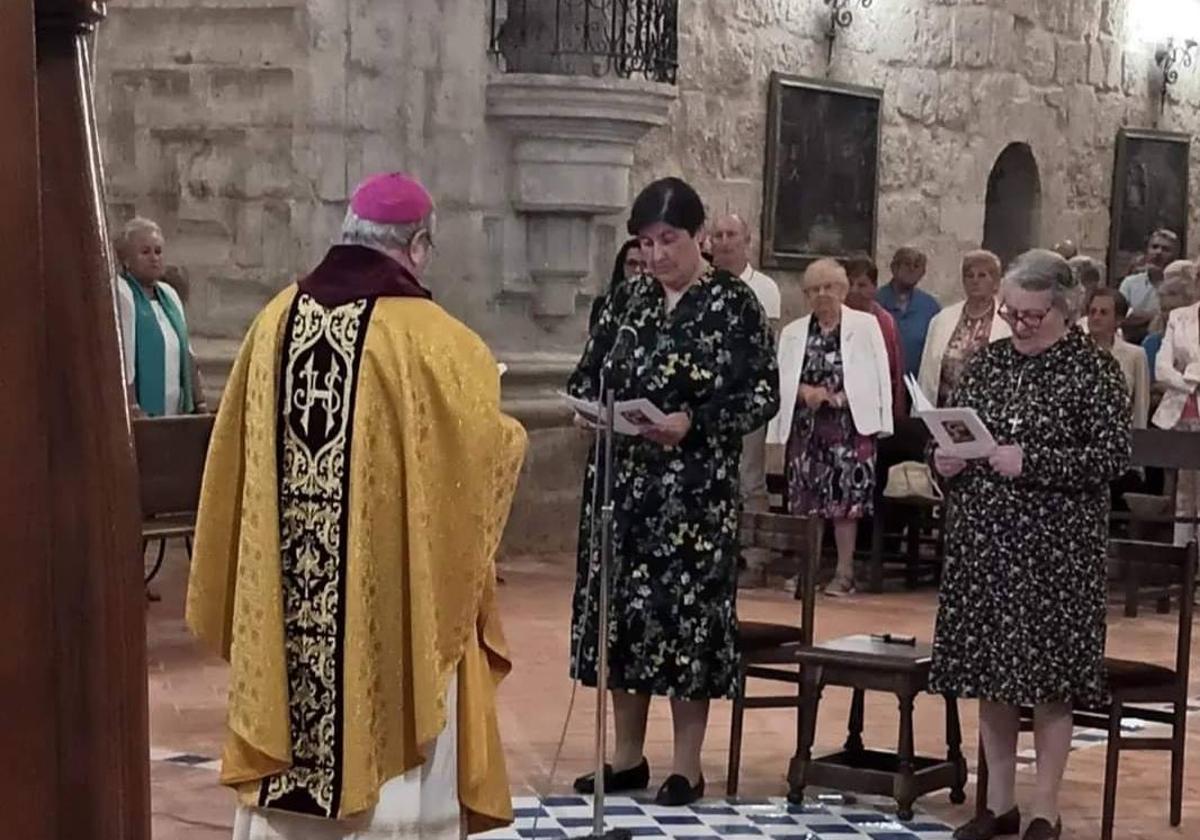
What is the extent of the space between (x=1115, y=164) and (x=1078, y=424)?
36.2 feet

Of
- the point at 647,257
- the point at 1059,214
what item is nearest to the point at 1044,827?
the point at 647,257

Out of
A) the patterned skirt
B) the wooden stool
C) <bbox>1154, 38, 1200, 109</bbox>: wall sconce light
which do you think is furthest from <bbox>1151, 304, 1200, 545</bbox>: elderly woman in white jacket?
<bbox>1154, 38, 1200, 109</bbox>: wall sconce light

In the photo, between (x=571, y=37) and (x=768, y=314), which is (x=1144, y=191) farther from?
(x=768, y=314)

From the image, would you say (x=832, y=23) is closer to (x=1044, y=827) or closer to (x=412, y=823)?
(x=1044, y=827)

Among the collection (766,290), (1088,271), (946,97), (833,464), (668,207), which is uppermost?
(946,97)

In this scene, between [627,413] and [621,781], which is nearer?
[627,413]

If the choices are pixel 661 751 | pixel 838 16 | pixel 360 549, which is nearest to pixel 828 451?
pixel 661 751

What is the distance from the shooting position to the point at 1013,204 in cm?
1491

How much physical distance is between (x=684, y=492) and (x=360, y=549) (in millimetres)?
1530

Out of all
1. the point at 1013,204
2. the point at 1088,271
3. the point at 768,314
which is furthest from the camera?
the point at 1013,204

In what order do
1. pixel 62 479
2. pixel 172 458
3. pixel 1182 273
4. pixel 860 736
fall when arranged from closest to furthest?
pixel 62 479 < pixel 860 736 < pixel 172 458 < pixel 1182 273

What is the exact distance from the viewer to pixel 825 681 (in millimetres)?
5449

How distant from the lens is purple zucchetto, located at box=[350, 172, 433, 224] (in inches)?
160

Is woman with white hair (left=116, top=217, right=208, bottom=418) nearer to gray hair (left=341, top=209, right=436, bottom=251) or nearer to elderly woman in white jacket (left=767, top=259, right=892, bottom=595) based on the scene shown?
elderly woman in white jacket (left=767, top=259, right=892, bottom=595)
